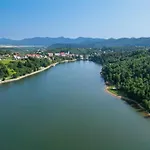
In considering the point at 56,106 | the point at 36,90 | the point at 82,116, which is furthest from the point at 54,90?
the point at 82,116

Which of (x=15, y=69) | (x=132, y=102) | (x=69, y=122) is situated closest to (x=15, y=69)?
(x=15, y=69)

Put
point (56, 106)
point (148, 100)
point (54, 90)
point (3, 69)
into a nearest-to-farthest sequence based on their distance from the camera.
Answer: point (148, 100), point (56, 106), point (54, 90), point (3, 69)

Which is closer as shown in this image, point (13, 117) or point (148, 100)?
point (13, 117)

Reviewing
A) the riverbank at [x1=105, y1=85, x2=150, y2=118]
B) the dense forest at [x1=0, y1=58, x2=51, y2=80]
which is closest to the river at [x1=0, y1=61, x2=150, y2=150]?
the riverbank at [x1=105, y1=85, x2=150, y2=118]

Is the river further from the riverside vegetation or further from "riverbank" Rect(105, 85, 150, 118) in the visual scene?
the riverside vegetation

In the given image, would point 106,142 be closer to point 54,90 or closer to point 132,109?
point 132,109

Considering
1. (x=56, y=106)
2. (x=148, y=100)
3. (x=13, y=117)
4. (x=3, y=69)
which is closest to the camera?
(x=13, y=117)

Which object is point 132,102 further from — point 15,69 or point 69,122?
Result: point 15,69

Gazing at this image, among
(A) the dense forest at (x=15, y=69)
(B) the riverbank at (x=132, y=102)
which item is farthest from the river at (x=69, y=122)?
(A) the dense forest at (x=15, y=69)
